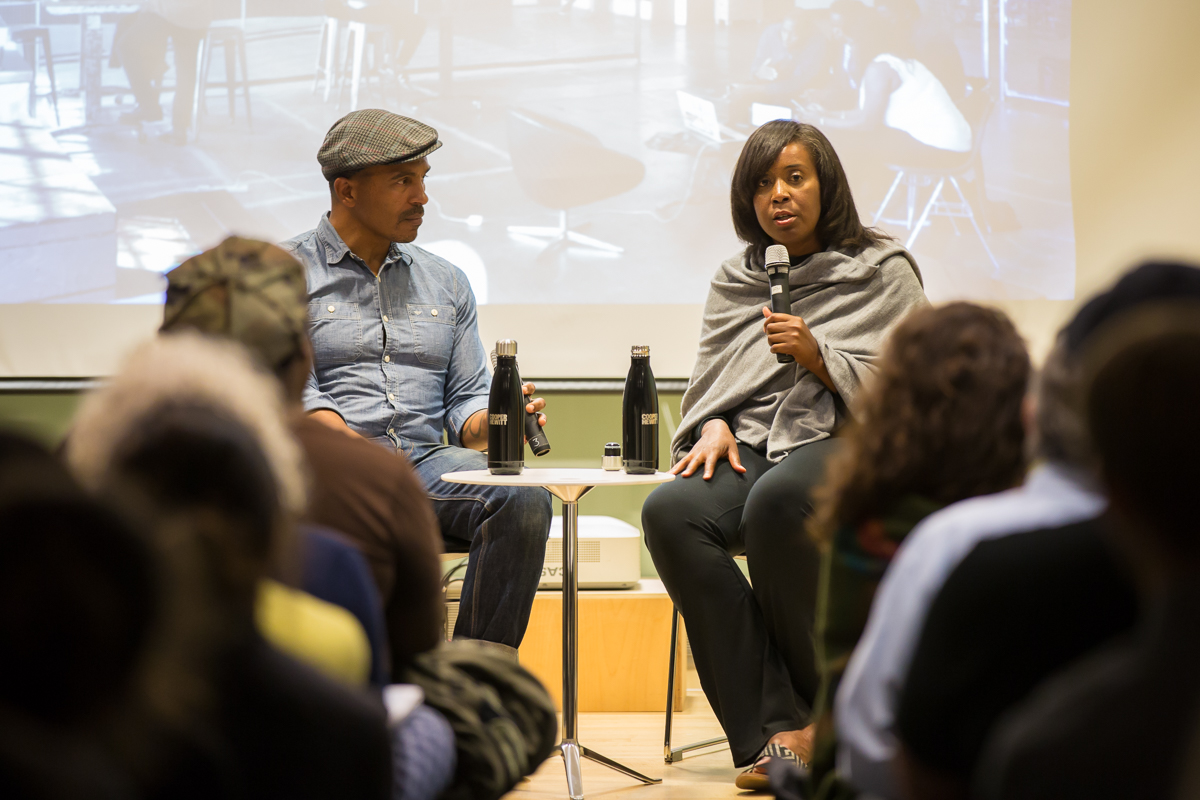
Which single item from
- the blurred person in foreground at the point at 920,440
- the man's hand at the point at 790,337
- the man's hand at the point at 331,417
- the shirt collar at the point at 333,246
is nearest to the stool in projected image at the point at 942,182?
the man's hand at the point at 790,337

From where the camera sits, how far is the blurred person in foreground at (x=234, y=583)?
1.92ft

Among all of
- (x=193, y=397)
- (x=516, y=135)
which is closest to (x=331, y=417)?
(x=516, y=135)

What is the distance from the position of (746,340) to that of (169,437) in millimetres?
1869

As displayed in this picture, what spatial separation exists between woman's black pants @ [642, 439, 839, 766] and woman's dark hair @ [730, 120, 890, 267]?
0.52 meters

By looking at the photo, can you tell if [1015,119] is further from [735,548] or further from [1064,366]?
[1064,366]

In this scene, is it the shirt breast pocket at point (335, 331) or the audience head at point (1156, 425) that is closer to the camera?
the audience head at point (1156, 425)

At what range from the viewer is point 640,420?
216 cm

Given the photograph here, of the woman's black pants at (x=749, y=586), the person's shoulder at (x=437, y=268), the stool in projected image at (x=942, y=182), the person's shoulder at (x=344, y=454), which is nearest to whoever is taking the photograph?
the person's shoulder at (x=344, y=454)

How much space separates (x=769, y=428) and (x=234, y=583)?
1788mm

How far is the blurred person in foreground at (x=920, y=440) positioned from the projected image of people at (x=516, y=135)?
221cm

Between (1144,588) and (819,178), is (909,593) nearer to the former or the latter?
(1144,588)

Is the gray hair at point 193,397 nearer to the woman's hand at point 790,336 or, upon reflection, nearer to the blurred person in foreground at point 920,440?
the blurred person in foreground at point 920,440

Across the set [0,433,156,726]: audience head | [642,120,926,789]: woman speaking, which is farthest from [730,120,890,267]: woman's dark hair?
[0,433,156,726]: audience head

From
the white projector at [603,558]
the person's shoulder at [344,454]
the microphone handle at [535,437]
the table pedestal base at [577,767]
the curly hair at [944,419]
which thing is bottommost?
the table pedestal base at [577,767]
